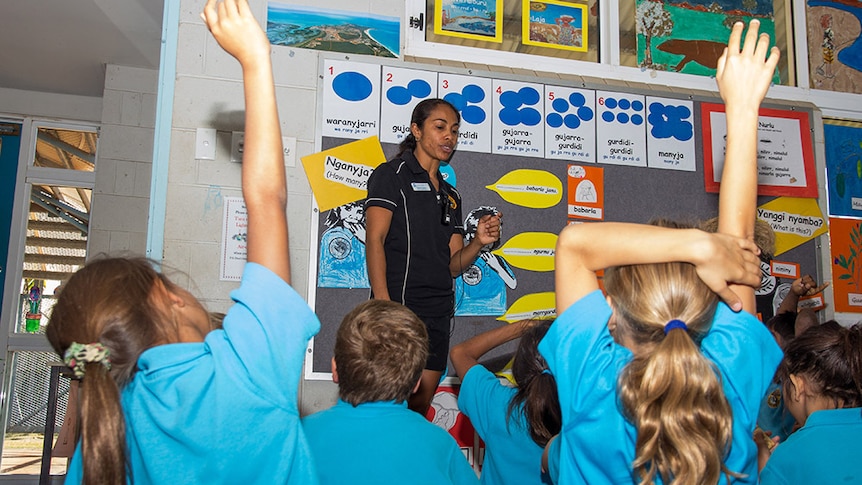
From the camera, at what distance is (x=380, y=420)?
1.41 metres

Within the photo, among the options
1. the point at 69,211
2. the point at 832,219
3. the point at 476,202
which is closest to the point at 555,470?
the point at 476,202

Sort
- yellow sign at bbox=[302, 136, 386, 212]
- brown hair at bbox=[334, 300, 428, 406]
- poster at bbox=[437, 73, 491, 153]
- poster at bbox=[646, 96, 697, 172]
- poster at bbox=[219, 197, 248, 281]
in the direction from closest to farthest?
brown hair at bbox=[334, 300, 428, 406] → poster at bbox=[219, 197, 248, 281] → yellow sign at bbox=[302, 136, 386, 212] → poster at bbox=[437, 73, 491, 153] → poster at bbox=[646, 96, 697, 172]

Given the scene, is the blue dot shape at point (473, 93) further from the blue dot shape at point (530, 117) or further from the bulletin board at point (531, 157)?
the blue dot shape at point (530, 117)

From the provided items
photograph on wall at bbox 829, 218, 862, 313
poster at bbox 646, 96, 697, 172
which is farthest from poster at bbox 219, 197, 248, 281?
photograph on wall at bbox 829, 218, 862, 313

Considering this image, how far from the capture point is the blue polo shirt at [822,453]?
4.60 feet

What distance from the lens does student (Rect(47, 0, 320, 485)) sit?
96 cm

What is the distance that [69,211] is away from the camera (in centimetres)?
633

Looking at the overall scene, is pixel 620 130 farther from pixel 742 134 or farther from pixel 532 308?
pixel 742 134

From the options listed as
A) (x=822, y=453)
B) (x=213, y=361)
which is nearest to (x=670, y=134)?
(x=822, y=453)

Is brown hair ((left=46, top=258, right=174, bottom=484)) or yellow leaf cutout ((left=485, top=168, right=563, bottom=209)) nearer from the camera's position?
brown hair ((left=46, top=258, right=174, bottom=484))

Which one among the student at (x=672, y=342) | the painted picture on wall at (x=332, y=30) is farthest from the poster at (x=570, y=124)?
the student at (x=672, y=342)

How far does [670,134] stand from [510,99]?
2.89ft

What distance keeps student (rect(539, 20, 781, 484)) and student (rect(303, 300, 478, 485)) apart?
34 centimetres

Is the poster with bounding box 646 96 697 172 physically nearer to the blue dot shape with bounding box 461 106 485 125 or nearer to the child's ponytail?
the blue dot shape with bounding box 461 106 485 125
